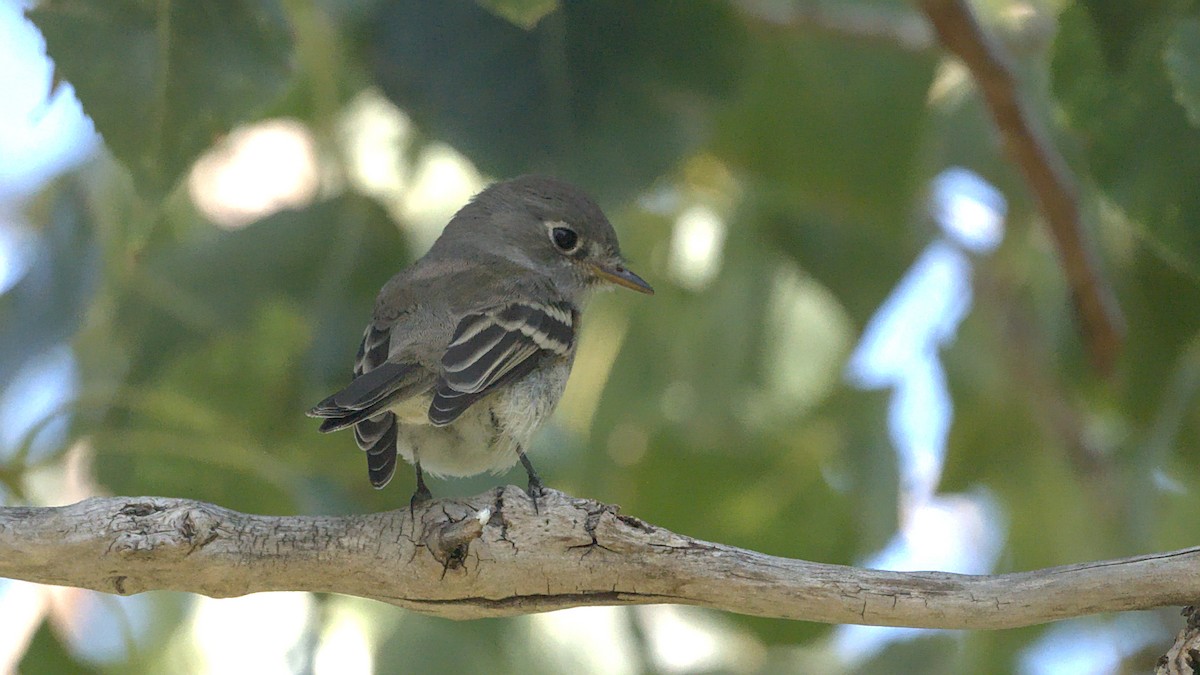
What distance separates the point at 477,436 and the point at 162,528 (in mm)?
1069

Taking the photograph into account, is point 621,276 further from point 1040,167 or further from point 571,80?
point 1040,167

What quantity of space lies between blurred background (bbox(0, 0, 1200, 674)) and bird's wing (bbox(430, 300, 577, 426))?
1.30 feet

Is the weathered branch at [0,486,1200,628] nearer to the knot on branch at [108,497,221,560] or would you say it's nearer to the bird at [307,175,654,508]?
the knot on branch at [108,497,221,560]

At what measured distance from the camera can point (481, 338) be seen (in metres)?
3.37

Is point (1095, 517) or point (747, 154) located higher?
point (747, 154)

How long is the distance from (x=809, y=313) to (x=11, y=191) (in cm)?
485

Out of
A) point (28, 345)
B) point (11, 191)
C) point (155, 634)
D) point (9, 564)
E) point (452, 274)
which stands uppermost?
point (11, 191)

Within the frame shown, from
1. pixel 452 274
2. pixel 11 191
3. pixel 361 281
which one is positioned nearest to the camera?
pixel 452 274

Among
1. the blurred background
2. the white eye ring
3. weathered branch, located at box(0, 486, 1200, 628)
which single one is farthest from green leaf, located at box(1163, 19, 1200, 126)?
the white eye ring

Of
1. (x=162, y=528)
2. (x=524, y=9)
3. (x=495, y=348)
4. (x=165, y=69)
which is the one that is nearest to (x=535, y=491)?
(x=495, y=348)

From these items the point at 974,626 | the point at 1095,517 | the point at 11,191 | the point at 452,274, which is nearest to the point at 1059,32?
Answer: the point at 974,626

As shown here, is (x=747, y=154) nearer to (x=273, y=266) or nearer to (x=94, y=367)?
(x=273, y=266)

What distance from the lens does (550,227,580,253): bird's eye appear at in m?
4.32

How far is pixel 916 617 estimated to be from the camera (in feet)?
7.20
